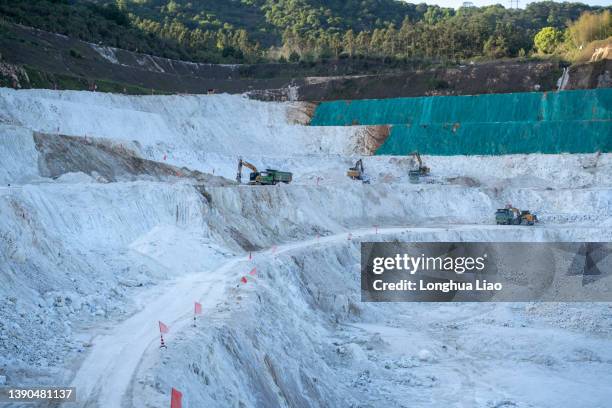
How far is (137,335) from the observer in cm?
1717

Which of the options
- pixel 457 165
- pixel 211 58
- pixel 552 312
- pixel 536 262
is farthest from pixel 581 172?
pixel 211 58

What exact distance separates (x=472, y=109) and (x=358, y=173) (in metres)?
15.5

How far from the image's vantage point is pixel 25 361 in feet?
47.5

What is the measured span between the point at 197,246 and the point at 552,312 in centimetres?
1620

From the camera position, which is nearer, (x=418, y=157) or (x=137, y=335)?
(x=137, y=335)

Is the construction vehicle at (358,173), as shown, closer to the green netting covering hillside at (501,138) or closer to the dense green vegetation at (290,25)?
the green netting covering hillside at (501,138)

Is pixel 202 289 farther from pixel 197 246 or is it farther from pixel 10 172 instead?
A: pixel 10 172

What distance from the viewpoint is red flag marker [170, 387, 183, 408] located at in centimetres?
1238

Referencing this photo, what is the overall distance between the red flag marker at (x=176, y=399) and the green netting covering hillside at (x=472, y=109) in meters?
52.7

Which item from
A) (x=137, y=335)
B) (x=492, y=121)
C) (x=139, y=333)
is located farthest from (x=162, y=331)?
(x=492, y=121)

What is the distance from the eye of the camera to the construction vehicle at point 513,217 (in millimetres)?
46062

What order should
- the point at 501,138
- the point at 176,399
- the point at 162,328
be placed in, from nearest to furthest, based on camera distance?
the point at 176,399 < the point at 162,328 < the point at 501,138

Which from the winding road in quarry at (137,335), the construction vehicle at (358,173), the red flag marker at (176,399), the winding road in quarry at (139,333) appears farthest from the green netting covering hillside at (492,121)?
the red flag marker at (176,399)

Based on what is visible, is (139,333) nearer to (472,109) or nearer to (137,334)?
(137,334)
